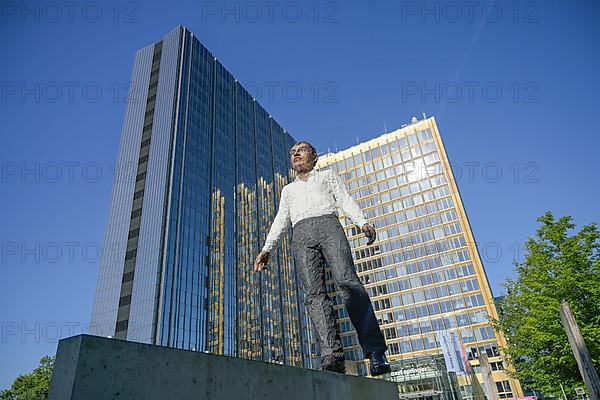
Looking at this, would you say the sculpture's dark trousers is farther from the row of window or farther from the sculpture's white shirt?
the row of window

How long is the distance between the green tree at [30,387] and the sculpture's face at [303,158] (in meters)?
39.3

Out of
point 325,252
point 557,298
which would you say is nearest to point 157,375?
point 325,252

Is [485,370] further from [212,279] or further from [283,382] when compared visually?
[212,279]

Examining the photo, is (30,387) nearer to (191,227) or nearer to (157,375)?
(191,227)

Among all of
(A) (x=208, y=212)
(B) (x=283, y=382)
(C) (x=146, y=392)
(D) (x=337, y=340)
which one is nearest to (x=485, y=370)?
(D) (x=337, y=340)

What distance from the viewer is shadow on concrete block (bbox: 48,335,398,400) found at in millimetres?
1786

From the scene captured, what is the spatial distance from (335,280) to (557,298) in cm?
1791

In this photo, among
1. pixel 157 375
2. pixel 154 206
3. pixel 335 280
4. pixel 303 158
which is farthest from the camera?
pixel 154 206

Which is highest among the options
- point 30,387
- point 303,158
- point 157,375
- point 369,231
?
point 30,387

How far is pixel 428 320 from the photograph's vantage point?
2105 inches

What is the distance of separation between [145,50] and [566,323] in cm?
6073

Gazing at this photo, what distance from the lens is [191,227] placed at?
43344 mm

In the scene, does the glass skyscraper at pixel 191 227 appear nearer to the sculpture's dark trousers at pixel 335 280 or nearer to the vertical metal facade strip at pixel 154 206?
the vertical metal facade strip at pixel 154 206

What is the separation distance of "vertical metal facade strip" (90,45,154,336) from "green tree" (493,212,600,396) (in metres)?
36.4
